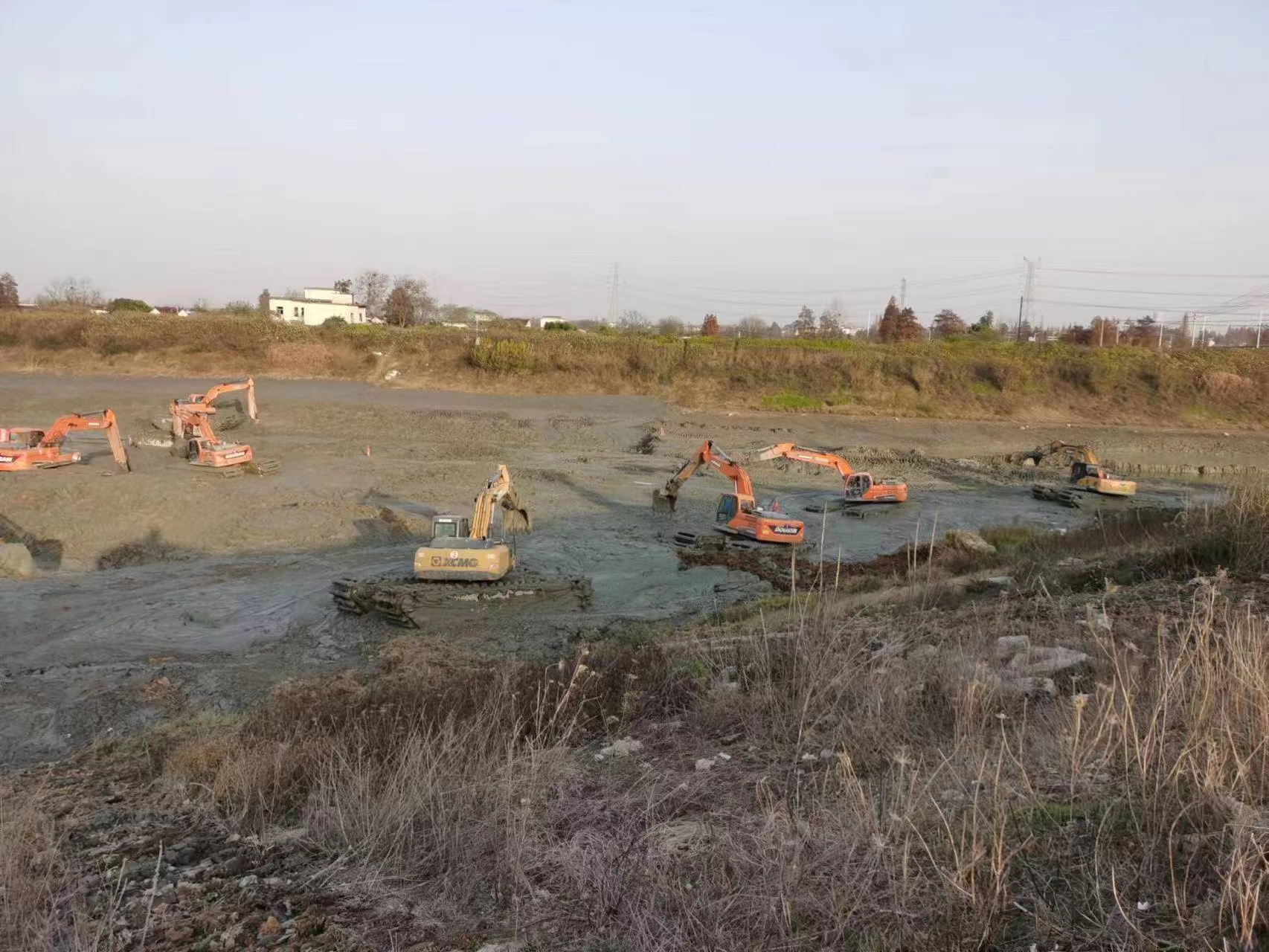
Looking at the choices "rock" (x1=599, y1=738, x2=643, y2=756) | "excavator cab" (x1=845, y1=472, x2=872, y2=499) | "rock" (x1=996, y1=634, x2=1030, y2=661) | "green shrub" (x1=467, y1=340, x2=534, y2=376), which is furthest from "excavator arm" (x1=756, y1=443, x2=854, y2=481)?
"green shrub" (x1=467, y1=340, x2=534, y2=376)

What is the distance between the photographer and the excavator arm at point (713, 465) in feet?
76.2

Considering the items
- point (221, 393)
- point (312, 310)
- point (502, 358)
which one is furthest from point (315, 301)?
point (221, 393)

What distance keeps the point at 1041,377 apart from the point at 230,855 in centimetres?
5835

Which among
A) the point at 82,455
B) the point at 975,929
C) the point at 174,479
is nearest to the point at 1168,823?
the point at 975,929

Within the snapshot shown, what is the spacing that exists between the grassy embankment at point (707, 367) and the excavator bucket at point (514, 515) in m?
30.0

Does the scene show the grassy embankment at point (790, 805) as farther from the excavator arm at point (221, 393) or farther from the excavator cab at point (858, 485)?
the excavator arm at point (221, 393)

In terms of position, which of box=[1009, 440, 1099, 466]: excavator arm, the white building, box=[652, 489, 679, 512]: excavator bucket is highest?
the white building

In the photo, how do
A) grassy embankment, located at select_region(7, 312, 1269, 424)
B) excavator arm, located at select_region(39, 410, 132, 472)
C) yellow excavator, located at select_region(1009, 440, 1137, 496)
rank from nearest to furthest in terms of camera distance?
excavator arm, located at select_region(39, 410, 132, 472), yellow excavator, located at select_region(1009, 440, 1137, 496), grassy embankment, located at select_region(7, 312, 1269, 424)

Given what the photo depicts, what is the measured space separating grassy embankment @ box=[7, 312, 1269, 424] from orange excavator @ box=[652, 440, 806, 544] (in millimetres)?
27725

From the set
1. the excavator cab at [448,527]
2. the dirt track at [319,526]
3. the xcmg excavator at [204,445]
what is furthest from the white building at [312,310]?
the excavator cab at [448,527]

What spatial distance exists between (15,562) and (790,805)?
60.2 ft

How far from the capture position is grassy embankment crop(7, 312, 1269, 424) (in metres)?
52.2

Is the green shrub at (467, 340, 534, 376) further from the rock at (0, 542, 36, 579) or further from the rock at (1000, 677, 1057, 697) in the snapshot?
the rock at (1000, 677, 1057, 697)

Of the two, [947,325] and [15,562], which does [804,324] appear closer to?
[947,325]
